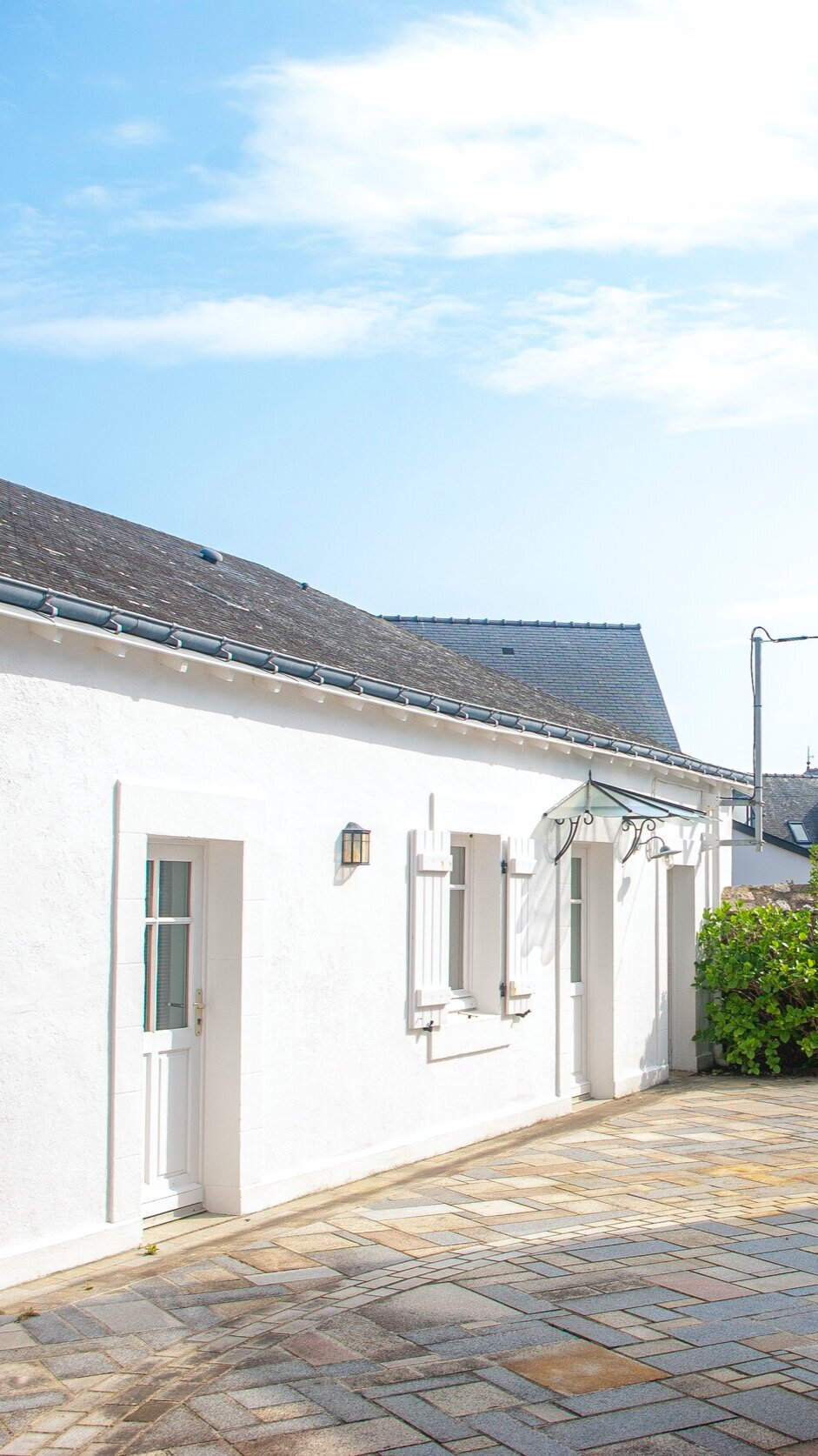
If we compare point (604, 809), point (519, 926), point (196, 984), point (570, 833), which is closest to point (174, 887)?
point (196, 984)

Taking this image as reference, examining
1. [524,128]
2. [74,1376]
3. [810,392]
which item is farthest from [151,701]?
[810,392]

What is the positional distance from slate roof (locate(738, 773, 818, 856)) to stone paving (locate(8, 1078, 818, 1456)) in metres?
33.8

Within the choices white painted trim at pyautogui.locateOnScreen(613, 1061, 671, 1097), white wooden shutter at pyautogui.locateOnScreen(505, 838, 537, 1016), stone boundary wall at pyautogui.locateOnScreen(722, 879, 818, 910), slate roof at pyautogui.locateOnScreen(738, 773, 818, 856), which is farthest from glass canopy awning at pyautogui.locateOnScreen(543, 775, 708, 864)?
slate roof at pyautogui.locateOnScreen(738, 773, 818, 856)

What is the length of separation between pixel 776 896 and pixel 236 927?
30.0 ft

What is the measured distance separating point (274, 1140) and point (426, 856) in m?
2.34

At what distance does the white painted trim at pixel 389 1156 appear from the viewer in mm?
7418

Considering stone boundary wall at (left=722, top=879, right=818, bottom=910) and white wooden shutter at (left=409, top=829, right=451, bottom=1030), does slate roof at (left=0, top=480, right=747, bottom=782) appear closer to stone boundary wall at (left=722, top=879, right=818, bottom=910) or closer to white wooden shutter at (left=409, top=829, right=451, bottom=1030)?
white wooden shutter at (left=409, top=829, right=451, bottom=1030)

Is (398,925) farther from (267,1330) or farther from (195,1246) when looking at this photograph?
(267,1330)

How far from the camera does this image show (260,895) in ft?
24.4

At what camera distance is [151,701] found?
6.72 metres

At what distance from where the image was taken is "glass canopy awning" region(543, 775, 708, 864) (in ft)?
36.1

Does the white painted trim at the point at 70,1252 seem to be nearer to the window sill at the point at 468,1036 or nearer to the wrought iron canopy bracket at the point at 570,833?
the window sill at the point at 468,1036

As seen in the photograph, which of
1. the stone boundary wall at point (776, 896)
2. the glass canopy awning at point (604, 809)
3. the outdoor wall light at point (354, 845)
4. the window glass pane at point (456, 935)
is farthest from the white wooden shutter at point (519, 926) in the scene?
the stone boundary wall at point (776, 896)

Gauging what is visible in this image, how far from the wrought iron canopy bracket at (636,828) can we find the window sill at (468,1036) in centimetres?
241
